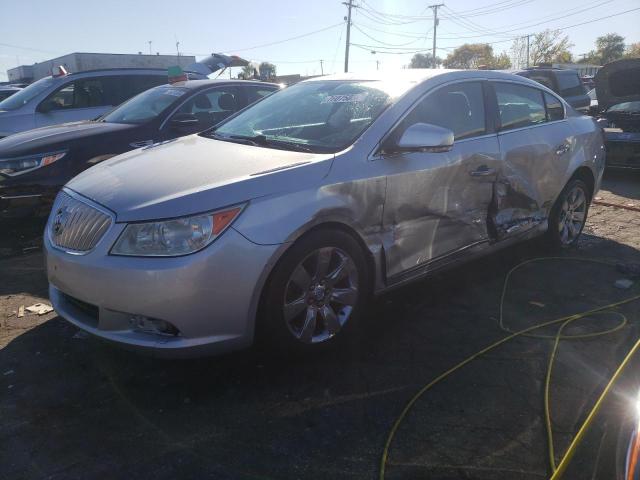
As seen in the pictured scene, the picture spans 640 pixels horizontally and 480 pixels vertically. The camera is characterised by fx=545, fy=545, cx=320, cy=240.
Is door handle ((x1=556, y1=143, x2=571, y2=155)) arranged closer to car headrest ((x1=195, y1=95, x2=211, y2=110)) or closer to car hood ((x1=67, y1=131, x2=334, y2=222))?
car hood ((x1=67, y1=131, x2=334, y2=222))

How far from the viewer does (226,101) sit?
6.67 m

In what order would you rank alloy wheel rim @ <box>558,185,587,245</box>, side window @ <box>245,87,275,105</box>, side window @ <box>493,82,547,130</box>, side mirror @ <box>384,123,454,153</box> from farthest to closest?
side window @ <box>245,87,275,105</box>
alloy wheel rim @ <box>558,185,587,245</box>
side window @ <box>493,82,547,130</box>
side mirror @ <box>384,123,454,153</box>

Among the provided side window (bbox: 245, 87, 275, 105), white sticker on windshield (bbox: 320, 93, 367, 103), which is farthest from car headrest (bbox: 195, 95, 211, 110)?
white sticker on windshield (bbox: 320, 93, 367, 103)

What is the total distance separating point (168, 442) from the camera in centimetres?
246

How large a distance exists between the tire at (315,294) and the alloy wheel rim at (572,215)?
2.70 meters

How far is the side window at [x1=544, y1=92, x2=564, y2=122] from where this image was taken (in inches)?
194

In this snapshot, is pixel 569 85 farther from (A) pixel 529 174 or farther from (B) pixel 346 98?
(B) pixel 346 98

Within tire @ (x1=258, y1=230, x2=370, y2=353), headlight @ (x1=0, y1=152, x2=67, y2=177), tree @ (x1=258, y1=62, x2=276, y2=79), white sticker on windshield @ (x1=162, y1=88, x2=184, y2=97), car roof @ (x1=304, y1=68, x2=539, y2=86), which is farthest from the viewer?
tree @ (x1=258, y1=62, x2=276, y2=79)

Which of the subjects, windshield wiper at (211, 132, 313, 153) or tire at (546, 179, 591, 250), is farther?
tire at (546, 179, 591, 250)

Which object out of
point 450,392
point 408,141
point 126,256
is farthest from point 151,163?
point 450,392

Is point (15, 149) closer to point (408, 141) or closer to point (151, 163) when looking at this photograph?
point (151, 163)

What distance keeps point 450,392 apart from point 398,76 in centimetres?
224

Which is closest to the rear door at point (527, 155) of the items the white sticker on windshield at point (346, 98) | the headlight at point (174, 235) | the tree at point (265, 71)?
the white sticker on windshield at point (346, 98)

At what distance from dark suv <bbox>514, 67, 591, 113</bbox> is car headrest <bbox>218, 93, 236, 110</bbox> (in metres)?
7.35
